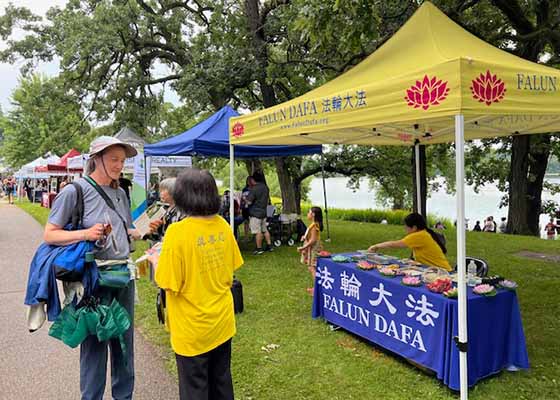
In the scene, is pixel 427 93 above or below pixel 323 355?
above

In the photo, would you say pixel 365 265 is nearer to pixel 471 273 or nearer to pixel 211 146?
pixel 471 273

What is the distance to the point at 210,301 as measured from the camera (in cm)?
226

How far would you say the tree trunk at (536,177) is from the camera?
13.3 metres

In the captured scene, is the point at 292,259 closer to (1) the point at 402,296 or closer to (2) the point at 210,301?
(1) the point at 402,296

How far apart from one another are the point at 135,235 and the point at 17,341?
2740 mm

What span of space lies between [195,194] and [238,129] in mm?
3241

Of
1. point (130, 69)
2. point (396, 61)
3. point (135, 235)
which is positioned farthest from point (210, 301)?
point (130, 69)

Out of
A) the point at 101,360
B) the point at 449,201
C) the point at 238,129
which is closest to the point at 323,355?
the point at 101,360

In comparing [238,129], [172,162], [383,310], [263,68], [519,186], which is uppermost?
[263,68]

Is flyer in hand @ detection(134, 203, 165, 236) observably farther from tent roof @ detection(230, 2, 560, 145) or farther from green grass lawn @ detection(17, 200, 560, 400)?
tent roof @ detection(230, 2, 560, 145)

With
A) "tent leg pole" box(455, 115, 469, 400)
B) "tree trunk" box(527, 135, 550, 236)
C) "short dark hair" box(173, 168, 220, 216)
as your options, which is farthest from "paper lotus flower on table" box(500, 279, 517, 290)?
"tree trunk" box(527, 135, 550, 236)

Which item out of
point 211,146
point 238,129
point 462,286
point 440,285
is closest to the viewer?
point 462,286

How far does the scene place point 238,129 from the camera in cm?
531

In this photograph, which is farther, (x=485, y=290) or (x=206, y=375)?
(x=485, y=290)
